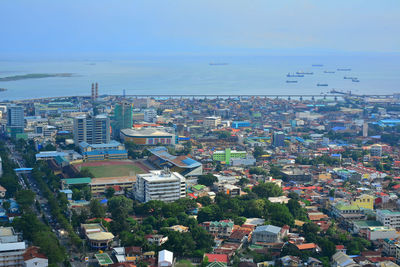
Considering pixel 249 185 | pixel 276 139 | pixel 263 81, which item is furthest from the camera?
A: pixel 263 81

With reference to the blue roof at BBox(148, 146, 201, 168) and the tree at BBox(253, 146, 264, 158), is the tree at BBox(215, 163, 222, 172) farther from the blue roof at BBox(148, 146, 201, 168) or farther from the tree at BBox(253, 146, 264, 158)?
the tree at BBox(253, 146, 264, 158)

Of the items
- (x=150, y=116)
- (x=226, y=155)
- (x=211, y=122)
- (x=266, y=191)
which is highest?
(x=150, y=116)

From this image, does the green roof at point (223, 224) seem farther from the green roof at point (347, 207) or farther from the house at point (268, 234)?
the green roof at point (347, 207)

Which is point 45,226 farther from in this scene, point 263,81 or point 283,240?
point 263,81

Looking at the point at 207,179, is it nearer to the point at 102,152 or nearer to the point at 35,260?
the point at 102,152

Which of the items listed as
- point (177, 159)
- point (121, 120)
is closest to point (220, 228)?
point (177, 159)

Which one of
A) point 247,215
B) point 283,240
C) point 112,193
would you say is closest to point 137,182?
point 112,193
